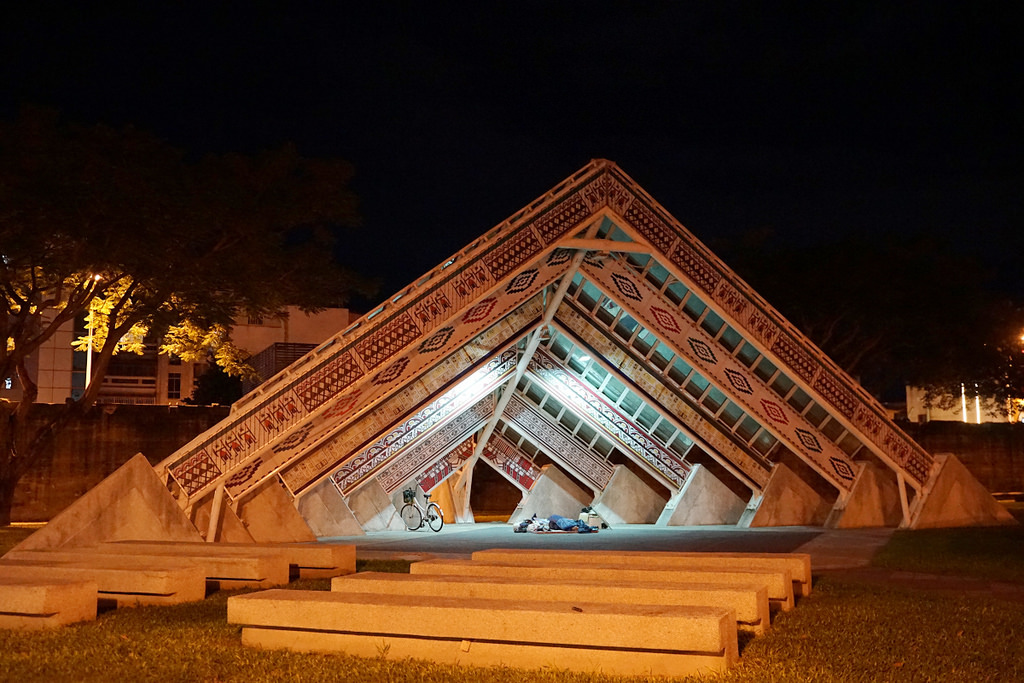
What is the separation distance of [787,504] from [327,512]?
10.0 m

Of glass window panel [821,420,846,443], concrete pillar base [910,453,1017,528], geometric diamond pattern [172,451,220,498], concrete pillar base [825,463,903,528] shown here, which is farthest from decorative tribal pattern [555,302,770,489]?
geometric diamond pattern [172,451,220,498]

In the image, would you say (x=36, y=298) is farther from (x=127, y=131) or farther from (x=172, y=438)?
(x=172, y=438)

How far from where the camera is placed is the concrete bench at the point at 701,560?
28.8 feet

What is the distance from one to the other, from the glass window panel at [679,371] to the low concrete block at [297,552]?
982 cm

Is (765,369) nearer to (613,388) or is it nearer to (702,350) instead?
(702,350)

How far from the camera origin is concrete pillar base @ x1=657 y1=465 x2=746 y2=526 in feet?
71.2

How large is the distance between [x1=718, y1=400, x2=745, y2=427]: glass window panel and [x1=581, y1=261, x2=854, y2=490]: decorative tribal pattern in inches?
33.6

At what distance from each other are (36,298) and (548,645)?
1618cm

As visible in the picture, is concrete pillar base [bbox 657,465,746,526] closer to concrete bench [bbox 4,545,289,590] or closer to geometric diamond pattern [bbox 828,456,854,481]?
geometric diamond pattern [bbox 828,456,854,481]

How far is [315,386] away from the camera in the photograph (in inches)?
592

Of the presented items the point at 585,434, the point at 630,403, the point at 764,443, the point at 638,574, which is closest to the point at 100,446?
the point at 585,434

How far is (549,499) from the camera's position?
23.6 metres

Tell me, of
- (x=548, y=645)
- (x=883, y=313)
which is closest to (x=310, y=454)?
(x=548, y=645)

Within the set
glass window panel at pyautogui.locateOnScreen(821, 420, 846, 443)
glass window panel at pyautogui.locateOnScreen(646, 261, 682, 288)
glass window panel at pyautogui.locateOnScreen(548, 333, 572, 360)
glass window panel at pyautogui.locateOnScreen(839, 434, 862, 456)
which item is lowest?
glass window panel at pyautogui.locateOnScreen(839, 434, 862, 456)
